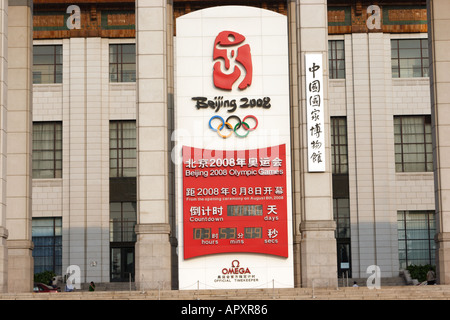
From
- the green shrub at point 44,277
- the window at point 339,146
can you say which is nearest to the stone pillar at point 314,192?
the window at point 339,146

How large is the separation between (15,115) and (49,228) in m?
19.0

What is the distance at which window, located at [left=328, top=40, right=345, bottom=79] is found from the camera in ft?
240

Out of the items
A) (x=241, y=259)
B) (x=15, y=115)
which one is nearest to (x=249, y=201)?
(x=241, y=259)

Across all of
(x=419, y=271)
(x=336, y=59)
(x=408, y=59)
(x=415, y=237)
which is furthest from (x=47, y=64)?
(x=419, y=271)

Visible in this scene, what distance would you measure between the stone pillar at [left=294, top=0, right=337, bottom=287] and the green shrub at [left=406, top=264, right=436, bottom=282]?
20.3 meters

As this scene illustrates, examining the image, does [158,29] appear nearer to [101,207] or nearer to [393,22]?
[101,207]

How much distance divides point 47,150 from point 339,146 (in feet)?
77.4

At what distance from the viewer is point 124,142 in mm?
72250

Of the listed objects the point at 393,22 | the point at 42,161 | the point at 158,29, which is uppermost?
the point at 393,22

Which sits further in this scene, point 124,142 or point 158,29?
point 124,142

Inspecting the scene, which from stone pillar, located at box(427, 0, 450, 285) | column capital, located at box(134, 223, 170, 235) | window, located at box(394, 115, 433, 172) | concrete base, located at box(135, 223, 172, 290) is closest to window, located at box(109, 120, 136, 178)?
window, located at box(394, 115, 433, 172)

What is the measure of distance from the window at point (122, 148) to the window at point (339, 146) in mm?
16029

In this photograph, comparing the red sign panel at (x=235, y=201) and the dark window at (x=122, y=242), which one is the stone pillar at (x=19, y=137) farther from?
the dark window at (x=122, y=242)

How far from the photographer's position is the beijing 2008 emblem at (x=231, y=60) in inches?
1983
